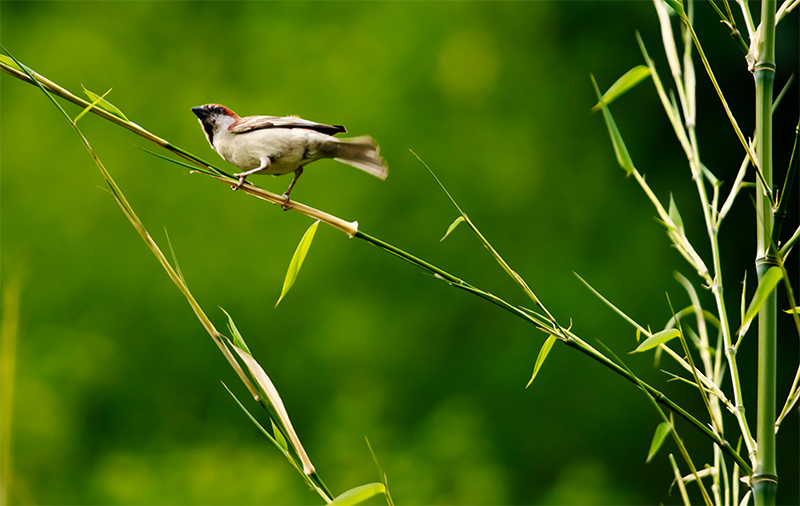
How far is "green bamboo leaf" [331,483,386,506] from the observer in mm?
581

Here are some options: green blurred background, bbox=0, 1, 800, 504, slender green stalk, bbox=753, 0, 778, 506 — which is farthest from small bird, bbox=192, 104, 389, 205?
green blurred background, bbox=0, 1, 800, 504

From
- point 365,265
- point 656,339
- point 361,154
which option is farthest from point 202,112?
point 365,265

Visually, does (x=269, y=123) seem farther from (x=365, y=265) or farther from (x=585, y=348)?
(x=365, y=265)

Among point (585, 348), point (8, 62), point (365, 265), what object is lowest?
point (365, 265)

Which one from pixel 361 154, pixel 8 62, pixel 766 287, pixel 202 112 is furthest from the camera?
pixel 202 112

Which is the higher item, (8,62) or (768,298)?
(8,62)

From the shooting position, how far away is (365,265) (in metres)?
5.91

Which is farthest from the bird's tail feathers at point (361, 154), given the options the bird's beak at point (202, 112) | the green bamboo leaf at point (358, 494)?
the green bamboo leaf at point (358, 494)

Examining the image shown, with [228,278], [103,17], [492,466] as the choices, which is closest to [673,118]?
[492,466]

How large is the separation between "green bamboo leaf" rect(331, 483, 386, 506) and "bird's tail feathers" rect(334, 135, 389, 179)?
69 cm

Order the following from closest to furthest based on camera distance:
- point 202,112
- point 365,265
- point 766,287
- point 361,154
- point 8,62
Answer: point 766,287 < point 8,62 < point 361,154 < point 202,112 < point 365,265

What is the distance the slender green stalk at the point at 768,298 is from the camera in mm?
575

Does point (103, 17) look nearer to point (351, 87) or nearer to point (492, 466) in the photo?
point (351, 87)

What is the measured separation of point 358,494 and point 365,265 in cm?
531
